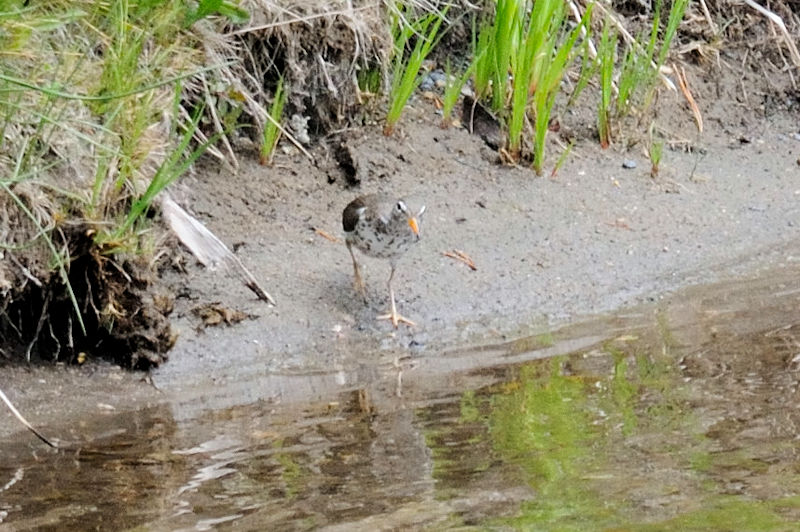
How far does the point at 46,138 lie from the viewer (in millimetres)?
5023

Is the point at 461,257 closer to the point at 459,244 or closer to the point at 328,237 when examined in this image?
the point at 459,244

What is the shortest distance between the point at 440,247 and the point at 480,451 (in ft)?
9.23

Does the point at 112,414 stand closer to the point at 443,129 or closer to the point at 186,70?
the point at 186,70

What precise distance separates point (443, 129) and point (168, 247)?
248 cm

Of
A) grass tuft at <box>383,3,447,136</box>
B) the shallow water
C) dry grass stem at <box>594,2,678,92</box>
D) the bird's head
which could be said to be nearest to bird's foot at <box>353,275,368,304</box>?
the bird's head

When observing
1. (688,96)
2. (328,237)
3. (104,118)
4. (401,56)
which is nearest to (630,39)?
(688,96)

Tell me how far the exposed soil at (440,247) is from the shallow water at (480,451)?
403 millimetres

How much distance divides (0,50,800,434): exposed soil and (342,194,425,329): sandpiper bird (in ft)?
0.39

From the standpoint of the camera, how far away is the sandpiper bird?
5980 mm

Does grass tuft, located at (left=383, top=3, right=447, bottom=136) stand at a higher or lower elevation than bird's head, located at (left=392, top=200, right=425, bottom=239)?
higher

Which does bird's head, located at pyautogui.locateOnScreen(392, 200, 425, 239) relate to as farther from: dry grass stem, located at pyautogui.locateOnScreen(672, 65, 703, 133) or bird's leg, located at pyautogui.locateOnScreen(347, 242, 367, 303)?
dry grass stem, located at pyautogui.locateOnScreen(672, 65, 703, 133)

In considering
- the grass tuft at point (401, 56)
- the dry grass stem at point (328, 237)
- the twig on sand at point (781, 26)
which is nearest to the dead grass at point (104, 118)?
the grass tuft at point (401, 56)

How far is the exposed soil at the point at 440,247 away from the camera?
5605 millimetres

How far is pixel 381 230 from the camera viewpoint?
5.90 m
